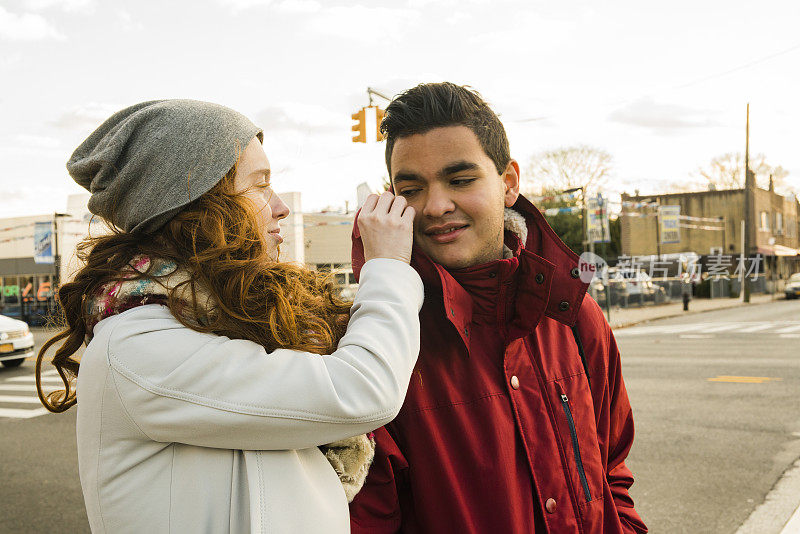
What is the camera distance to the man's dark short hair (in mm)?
2010

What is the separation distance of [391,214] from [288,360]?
52cm

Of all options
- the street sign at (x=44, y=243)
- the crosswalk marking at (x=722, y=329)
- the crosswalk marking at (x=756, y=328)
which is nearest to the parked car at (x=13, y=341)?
the street sign at (x=44, y=243)

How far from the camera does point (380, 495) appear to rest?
1.75 meters

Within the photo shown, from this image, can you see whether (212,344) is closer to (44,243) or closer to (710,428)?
(710,428)

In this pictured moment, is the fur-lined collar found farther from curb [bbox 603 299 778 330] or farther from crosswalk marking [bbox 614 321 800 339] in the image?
curb [bbox 603 299 778 330]

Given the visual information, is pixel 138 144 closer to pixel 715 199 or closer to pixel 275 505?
pixel 275 505

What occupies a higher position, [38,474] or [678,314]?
[38,474]

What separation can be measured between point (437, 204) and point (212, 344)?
84 cm

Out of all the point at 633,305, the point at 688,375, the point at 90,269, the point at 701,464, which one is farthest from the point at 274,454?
the point at 633,305

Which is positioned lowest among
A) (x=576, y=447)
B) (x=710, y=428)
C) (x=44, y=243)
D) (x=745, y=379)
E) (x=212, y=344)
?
(x=745, y=379)

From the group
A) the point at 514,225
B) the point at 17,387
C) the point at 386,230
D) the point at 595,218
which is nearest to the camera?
the point at 386,230

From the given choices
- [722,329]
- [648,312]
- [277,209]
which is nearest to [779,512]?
[277,209]

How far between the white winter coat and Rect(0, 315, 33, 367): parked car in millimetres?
14867

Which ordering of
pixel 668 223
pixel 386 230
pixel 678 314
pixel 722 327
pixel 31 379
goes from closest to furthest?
pixel 386 230 < pixel 31 379 < pixel 722 327 < pixel 678 314 < pixel 668 223
